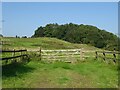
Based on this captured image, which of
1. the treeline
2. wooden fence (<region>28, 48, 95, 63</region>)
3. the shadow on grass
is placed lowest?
the shadow on grass

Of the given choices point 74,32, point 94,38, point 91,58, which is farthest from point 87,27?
point 91,58

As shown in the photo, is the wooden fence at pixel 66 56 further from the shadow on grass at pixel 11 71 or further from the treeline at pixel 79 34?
the treeline at pixel 79 34

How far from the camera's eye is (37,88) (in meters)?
11.7

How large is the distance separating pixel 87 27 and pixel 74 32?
989 cm

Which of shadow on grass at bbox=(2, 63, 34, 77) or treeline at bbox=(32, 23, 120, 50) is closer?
shadow on grass at bbox=(2, 63, 34, 77)

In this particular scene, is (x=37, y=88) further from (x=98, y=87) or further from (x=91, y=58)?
(x=91, y=58)

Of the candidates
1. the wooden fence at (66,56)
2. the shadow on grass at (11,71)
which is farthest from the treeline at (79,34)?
the shadow on grass at (11,71)

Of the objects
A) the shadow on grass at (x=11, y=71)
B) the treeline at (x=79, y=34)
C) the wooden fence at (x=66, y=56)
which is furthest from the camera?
the treeline at (x=79, y=34)

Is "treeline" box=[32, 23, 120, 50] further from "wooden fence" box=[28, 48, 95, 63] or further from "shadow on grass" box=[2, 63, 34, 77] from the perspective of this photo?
"shadow on grass" box=[2, 63, 34, 77]

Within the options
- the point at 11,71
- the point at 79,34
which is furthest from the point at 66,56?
the point at 79,34

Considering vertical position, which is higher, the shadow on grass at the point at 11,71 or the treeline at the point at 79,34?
the treeline at the point at 79,34

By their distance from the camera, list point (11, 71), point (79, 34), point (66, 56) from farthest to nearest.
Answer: point (79, 34)
point (66, 56)
point (11, 71)

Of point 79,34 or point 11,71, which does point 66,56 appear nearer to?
point 11,71

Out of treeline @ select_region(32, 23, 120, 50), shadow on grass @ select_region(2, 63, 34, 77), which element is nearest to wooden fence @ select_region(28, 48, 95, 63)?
shadow on grass @ select_region(2, 63, 34, 77)
